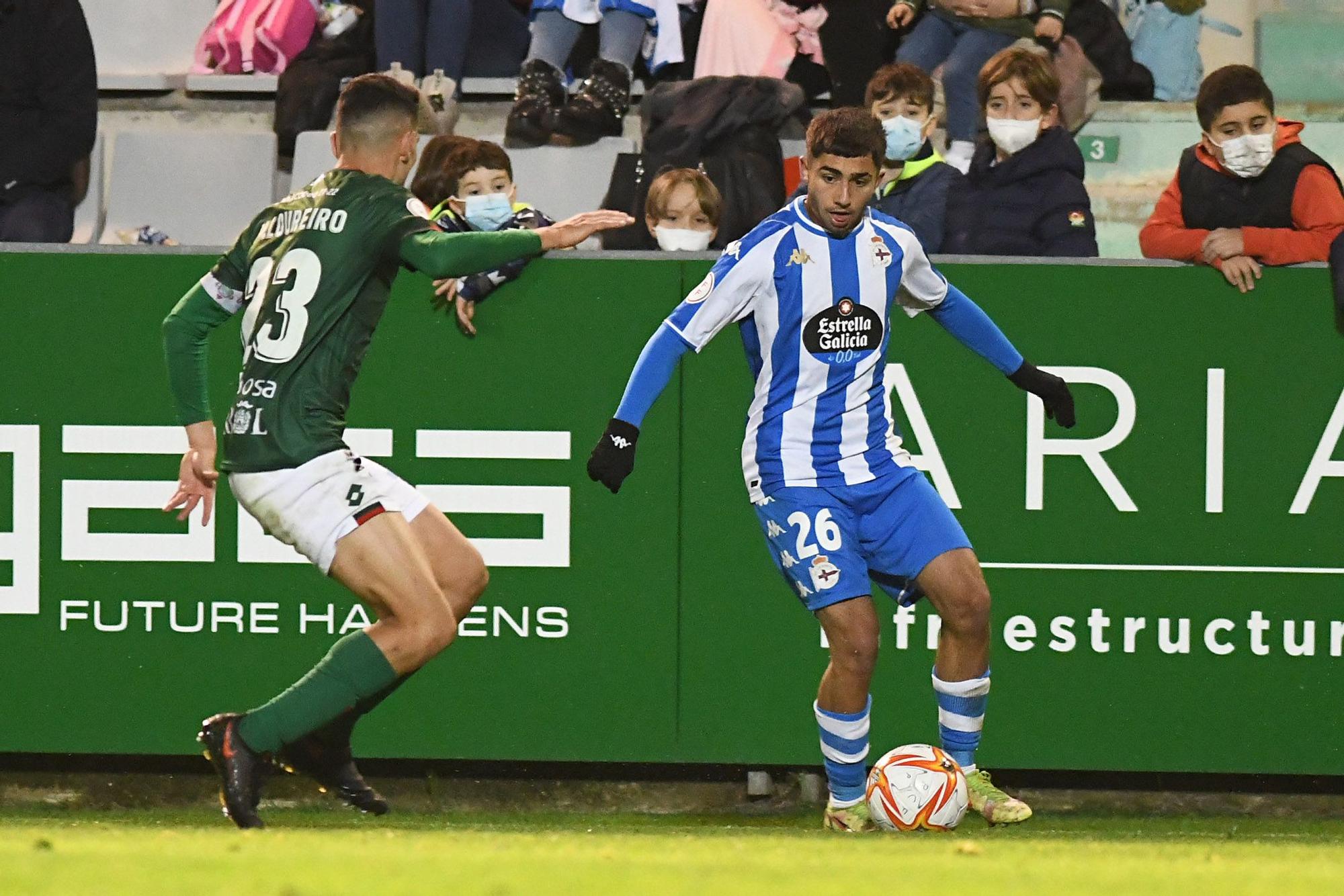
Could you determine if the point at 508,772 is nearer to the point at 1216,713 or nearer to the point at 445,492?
the point at 445,492

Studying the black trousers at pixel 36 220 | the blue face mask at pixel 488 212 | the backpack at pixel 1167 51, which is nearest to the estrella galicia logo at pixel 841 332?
the blue face mask at pixel 488 212

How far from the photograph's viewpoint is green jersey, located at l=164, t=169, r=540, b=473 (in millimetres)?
5355

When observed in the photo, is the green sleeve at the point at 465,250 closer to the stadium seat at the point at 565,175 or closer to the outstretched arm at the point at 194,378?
the outstretched arm at the point at 194,378

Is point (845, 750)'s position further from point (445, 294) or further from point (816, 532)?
point (445, 294)

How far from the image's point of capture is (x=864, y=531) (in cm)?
577

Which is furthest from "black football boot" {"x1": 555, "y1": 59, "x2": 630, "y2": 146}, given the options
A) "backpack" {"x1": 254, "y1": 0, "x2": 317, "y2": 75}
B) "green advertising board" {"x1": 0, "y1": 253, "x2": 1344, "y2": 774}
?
"green advertising board" {"x1": 0, "y1": 253, "x2": 1344, "y2": 774}

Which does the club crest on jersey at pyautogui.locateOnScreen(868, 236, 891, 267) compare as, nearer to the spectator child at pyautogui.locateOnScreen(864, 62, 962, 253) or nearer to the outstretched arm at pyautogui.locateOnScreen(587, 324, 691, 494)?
the outstretched arm at pyautogui.locateOnScreen(587, 324, 691, 494)

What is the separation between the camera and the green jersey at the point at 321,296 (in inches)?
211

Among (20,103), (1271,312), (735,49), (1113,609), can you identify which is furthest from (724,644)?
(20,103)

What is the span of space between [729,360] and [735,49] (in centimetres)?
283

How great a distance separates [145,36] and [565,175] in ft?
9.65

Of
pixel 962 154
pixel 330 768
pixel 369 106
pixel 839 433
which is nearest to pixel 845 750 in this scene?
pixel 839 433

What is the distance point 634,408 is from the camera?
5617 mm

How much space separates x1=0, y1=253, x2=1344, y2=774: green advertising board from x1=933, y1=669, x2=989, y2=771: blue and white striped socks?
2.10 ft
